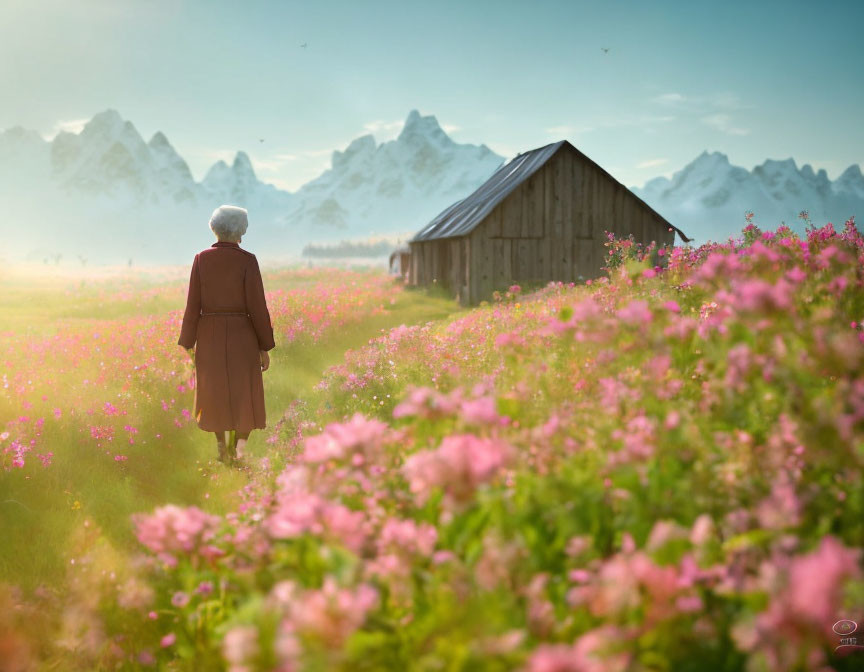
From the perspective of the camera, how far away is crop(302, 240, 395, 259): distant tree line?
114 meters

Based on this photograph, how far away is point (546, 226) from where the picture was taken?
66.2ft

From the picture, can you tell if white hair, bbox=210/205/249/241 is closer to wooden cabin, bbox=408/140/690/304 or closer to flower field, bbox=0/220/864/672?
flower field, bbox=0/220/864/672

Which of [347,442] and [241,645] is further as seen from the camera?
[347,442]

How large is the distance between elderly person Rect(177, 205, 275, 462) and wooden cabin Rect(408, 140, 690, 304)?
13.0m

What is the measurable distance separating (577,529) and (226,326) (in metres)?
5.20

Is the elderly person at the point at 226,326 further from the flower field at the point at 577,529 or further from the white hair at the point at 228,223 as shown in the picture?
the flower field at the point at 577,529

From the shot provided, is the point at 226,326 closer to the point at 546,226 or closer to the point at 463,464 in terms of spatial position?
the point at 463,464

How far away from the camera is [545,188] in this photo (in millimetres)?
20062

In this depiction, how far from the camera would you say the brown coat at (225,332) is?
631 centimetres

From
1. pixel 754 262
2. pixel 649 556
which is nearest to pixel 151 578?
pixel 649 556

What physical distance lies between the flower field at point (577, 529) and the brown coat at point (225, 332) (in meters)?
2.86

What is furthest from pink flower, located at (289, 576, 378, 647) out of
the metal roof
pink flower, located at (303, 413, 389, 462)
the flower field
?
the metal roof

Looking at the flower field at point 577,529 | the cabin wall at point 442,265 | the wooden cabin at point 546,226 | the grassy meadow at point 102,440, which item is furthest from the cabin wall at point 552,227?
the flower field at point 577,529

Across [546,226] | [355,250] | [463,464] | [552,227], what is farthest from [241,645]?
[355,250]
